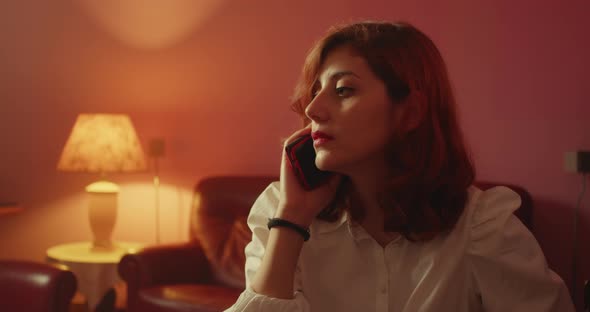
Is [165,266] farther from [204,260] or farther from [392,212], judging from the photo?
[392,212]

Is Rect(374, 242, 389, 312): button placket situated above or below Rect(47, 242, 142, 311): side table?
above

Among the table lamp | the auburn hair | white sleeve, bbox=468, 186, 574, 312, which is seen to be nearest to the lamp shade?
the table lamp

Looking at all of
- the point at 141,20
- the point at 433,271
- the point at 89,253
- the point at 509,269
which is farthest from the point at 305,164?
the point at 141,20

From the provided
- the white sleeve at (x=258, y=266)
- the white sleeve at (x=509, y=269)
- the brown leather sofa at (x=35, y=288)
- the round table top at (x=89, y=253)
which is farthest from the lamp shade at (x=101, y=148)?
the white sleeve at (x=509, y=269)

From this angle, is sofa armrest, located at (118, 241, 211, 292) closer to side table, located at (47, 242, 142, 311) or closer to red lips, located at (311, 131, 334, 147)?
side table, located at (47, 242, 142, 311)

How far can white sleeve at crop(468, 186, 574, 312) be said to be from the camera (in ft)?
3.54

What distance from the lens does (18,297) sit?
1.84 metres

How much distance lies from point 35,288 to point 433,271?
1.26 m

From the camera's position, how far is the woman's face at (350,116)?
3.80ft

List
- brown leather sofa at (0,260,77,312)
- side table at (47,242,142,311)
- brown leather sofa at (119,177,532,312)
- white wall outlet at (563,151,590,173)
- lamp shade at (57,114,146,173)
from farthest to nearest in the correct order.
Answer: lamp shade at (57,114,146,173), side table at (47,242,142,311), brown leather sofa at (119,177,532,312), white wall outlet at (563,151,590,173), brown leather sofa at (0,260,77,312)

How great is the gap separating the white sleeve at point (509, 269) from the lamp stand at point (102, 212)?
2309 mm

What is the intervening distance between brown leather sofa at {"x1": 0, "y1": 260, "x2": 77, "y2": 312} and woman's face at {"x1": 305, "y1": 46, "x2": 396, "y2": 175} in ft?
3.56

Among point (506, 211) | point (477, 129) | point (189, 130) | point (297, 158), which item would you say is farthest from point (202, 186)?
point (506, 211)

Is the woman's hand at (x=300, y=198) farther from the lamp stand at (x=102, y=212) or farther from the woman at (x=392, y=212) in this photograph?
the lamp stand at (x=102, y=212)
